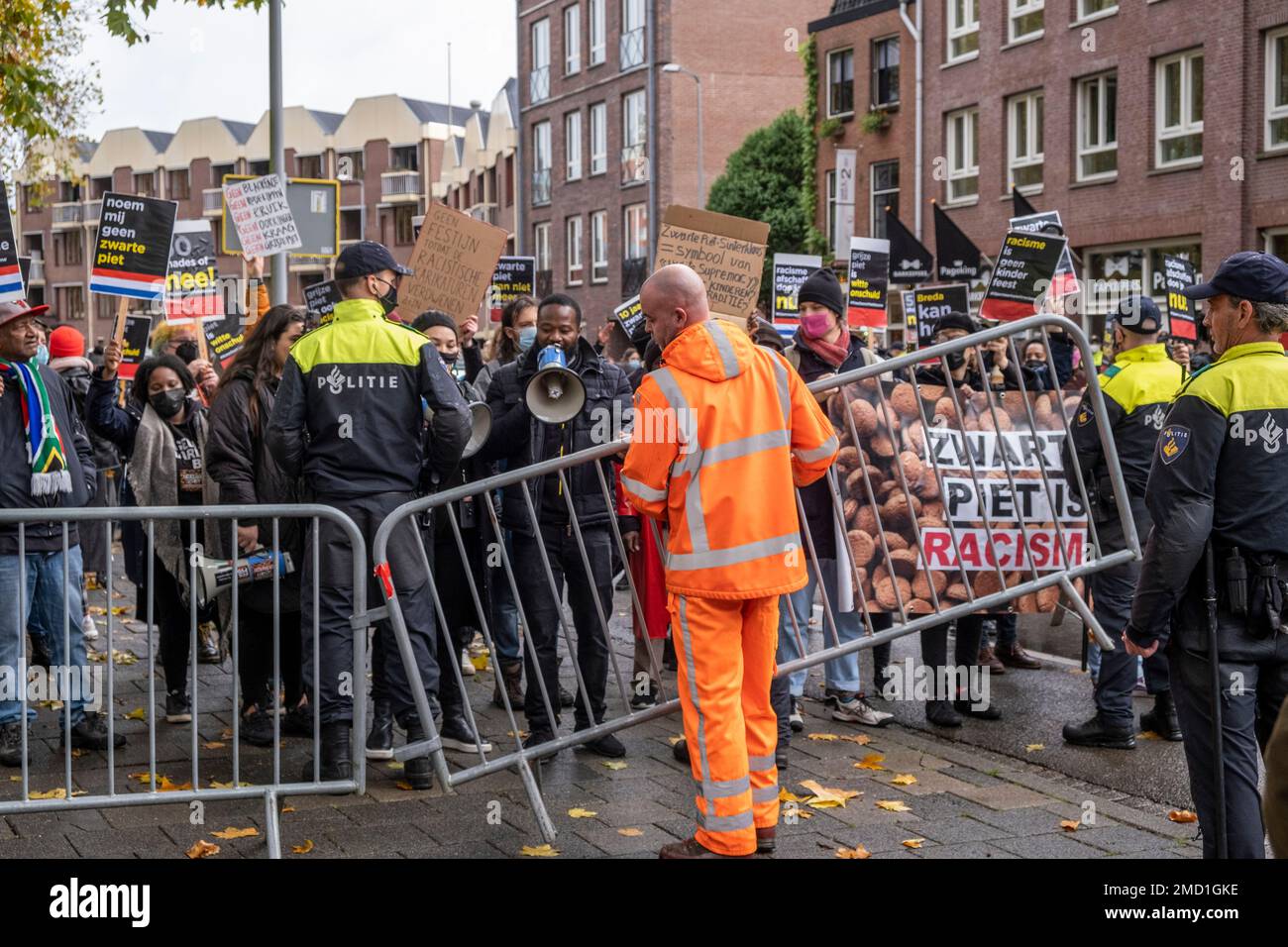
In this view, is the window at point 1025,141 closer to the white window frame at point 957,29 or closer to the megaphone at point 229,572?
the white window frame at point 957,29

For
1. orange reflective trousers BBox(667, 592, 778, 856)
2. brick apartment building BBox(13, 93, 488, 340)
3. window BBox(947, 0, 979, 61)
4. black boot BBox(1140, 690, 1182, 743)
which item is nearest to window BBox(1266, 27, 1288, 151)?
window BBox(947, 0, 979, 61)

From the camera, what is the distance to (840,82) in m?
39.6

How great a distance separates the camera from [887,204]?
37031 mm

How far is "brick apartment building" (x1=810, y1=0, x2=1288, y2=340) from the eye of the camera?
2659cm

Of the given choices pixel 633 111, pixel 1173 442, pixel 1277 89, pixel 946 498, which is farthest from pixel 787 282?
pixel 633 111

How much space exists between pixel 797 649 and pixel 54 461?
358 centimetres

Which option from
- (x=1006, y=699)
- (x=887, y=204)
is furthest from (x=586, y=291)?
(x=1006, y=699)

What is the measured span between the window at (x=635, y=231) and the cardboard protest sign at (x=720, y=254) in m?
41.1

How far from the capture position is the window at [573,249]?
173 feet

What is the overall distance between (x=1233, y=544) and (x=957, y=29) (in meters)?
32.4

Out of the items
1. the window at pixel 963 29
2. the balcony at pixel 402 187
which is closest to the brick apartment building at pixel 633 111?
the window at pixel 963 29

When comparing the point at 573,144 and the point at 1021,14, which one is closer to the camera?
the point at 1021,14

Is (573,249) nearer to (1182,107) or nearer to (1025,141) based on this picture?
(1025,141)
